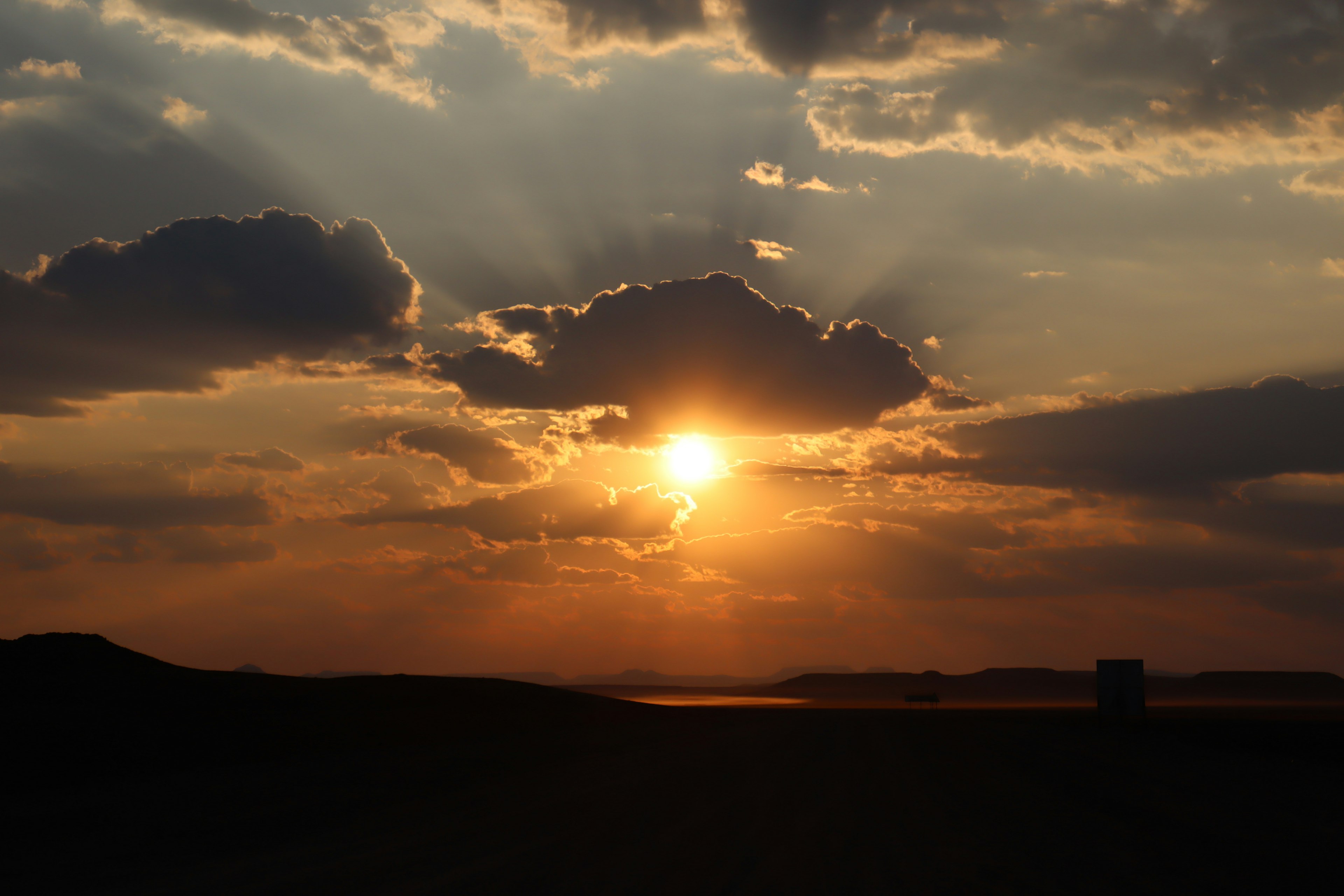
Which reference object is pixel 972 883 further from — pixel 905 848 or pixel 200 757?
Answer: pixel 200 757

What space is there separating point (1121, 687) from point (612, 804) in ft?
132

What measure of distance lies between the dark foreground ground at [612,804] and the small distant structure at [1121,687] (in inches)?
137

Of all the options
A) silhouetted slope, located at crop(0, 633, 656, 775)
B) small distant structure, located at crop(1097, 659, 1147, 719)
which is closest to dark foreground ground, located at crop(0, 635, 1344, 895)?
silhouetted slope, located at crop(0, 633, 656, 775)

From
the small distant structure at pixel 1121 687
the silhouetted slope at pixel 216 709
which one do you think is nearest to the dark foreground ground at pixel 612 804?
the silhouetted slope at pixel 216 709

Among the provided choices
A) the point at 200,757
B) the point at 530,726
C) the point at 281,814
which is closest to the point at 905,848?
the point at 281,814

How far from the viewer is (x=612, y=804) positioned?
74.6ft

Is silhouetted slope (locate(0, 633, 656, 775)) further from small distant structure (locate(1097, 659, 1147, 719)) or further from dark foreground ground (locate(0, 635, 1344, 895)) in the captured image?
small distant structure (locate(1097, 659, 1147, 719))

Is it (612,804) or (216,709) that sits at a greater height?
(612,804)

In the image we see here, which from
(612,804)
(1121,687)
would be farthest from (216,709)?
(1121,687)

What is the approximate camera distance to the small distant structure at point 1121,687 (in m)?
51.6

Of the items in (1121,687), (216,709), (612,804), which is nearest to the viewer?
(612,804)

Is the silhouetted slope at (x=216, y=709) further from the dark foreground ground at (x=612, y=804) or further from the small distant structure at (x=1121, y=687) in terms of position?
the small distant structure at (x=1121, y=687)

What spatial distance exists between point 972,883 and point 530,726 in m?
35.9

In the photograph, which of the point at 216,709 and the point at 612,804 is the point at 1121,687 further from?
the point at 216,709
